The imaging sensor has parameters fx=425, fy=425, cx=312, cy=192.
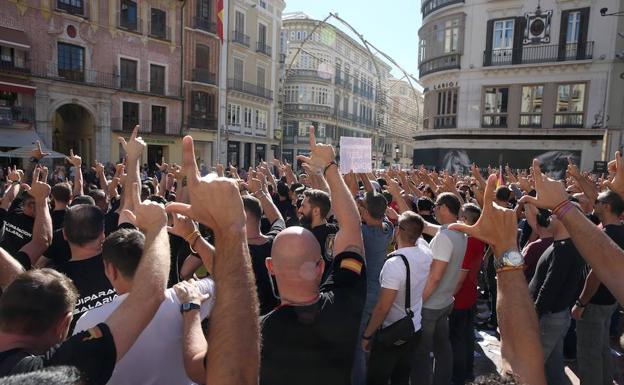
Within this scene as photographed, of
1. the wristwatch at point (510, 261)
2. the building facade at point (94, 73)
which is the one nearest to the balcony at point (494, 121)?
the building facade at point (94, 73)

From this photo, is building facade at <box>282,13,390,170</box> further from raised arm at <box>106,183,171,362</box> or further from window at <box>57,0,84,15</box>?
raised arm at <box>106,183,171,362</box>

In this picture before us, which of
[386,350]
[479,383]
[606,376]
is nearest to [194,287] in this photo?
[479,383]

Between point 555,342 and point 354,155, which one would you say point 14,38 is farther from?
point 555,342

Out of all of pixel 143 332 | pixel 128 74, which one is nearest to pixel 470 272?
pixel 143 332

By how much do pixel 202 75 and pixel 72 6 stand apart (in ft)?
29.6

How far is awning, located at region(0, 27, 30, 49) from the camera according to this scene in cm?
2019

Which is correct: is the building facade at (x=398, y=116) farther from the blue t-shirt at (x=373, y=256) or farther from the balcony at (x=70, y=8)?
the blue t-shirt at (x=373, y=256)

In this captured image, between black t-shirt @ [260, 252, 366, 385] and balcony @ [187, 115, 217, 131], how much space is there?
29.8 metres

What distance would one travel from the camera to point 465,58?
23.8 meters

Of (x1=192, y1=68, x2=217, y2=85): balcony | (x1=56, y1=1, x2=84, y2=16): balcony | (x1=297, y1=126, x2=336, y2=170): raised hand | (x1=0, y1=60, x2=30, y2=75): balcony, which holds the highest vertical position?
(x1=56, y1=1, x2=84, y2=16): balcony

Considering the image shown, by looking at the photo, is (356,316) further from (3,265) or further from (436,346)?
(436,346)

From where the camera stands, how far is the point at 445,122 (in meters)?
25.1

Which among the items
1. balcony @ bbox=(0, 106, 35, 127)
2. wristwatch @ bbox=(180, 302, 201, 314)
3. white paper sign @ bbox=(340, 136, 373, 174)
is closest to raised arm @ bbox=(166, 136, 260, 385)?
wristwatch @ bbox=(180, 302, 201, 314)

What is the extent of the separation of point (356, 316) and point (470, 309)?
2861 millimetres
